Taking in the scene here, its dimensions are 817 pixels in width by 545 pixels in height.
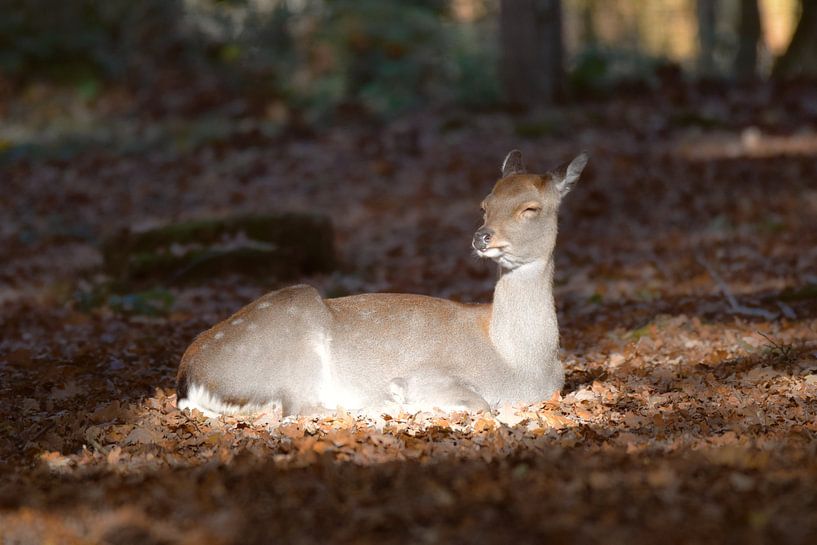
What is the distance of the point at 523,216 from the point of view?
6637 millimetres

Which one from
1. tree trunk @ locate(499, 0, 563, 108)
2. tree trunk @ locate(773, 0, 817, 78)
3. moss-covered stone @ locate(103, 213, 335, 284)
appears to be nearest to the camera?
moss-covered stone @ locate(103, 213, 335, 284)

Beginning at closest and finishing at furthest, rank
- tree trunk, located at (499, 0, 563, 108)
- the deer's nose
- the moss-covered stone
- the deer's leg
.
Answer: the deer's nose → the deer's leg → the moss-covered stone → tree trunk, located at (499, 0, 563, 108)

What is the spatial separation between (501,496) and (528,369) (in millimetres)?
2169

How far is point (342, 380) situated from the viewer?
6.85 m

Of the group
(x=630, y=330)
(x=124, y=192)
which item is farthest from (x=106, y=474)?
(x=124, y=192)

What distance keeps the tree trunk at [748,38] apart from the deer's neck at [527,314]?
16792 mm

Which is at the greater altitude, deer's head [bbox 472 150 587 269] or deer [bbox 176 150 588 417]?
deer's head [bbox 472 150 587 269]

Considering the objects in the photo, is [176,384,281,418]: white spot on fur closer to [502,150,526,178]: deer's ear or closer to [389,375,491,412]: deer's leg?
[389,375,491,412]: deer's leg

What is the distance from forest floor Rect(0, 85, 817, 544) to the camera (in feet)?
15.0

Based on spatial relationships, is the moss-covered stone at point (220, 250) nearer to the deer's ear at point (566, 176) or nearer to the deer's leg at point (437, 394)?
the deer's leg at point (437, 394)

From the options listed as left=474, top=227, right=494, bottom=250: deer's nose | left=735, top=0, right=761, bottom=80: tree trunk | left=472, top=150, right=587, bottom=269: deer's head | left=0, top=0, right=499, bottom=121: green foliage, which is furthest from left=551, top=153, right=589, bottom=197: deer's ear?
left=735, top=0, right=761, bottom=80: tree trunk

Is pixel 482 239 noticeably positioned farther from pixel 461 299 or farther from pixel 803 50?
pixel 803 50

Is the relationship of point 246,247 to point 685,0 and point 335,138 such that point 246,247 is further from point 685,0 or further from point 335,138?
point 685,0

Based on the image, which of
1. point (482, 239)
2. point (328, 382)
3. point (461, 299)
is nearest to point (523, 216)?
point (482, 239)
